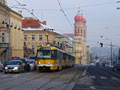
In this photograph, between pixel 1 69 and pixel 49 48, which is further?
pixel 1 69

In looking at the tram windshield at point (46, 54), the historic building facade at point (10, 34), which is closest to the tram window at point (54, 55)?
the tram windshield at point (46, 54)

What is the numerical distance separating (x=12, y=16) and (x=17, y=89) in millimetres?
42202

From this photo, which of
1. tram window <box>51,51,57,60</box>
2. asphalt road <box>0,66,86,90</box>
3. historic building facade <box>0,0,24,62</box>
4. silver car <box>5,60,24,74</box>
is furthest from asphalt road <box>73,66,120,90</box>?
historic building facade <box>0,0,24,62</box>

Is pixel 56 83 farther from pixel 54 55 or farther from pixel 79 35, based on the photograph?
pixel 79 35

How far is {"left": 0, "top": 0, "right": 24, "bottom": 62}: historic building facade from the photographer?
4959cm

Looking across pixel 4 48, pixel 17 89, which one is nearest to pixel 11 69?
pixel 17 89

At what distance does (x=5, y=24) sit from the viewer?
5019 cm

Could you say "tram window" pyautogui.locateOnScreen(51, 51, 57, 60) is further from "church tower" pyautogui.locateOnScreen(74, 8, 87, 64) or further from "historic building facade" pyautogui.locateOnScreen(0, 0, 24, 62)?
"church tower" pyautogui.locateOnScreen(74, 8, 87, 64)

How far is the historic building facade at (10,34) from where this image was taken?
49594 mm

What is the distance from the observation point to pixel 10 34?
5403cm

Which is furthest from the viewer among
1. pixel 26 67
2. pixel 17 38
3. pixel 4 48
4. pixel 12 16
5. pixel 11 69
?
pixel 17 38

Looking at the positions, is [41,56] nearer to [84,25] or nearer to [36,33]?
[36,33]

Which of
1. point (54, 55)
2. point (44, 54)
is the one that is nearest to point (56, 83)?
point (44, 54)

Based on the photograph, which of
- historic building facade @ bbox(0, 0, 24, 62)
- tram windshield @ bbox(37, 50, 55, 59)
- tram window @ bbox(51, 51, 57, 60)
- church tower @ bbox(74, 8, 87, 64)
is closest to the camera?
tram windshield @ bbox(37, 50, 55, 59)
